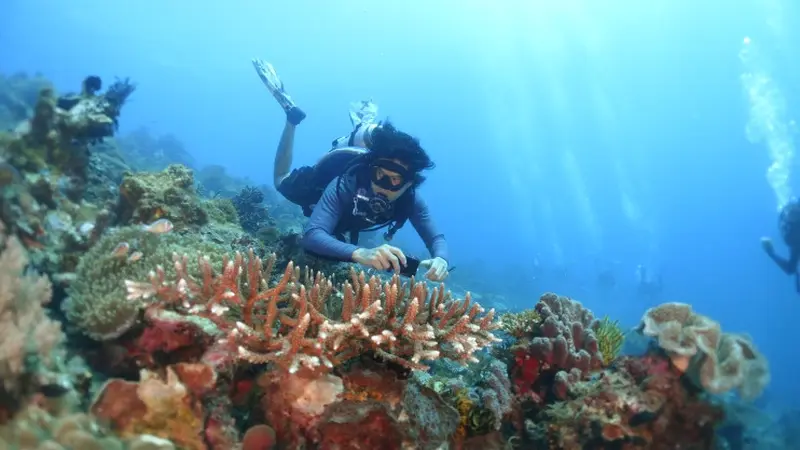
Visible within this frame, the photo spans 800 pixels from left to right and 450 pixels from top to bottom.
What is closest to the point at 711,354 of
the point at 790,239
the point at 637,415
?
the point at 637,415

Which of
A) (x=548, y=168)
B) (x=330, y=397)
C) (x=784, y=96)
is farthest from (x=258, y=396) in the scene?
(x=548, y=168)

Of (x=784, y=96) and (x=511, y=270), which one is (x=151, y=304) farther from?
(x=784, y=96)

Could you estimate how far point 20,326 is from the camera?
241cm

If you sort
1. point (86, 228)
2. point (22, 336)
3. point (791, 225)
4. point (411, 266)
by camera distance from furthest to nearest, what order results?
point (791, 225)
point (411, 266)
point (86, 228)
point (22, 336)

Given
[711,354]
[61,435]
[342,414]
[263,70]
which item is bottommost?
[61,435]

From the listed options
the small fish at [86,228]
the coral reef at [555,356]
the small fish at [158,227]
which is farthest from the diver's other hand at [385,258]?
the small fish at [86,228]

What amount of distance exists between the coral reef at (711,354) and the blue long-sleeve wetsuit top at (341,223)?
3042 millimetres

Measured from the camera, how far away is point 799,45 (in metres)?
94.2

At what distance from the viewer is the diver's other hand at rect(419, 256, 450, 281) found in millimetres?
4754

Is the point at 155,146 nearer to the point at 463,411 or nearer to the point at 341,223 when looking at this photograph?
the point at 341,223

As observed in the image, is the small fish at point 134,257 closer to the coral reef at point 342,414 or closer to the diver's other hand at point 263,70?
the coral reef at point 342,414

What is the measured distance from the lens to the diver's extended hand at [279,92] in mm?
9586

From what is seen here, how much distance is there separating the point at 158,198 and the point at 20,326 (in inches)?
128

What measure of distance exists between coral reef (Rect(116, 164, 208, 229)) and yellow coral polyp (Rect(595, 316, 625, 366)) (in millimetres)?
5443
